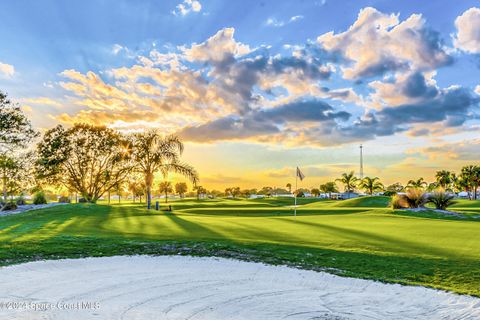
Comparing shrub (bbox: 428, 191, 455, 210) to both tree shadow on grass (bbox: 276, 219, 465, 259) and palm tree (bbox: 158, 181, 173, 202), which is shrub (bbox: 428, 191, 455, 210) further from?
palm tree (bbox: 158, 181, 173, 202)

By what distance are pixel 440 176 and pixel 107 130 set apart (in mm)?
95851

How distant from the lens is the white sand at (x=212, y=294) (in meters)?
6.93

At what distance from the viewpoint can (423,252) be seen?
38.7 feet

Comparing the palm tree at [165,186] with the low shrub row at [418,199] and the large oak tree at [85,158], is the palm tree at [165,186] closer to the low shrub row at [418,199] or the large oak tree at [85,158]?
the large oak tree at [85,158]

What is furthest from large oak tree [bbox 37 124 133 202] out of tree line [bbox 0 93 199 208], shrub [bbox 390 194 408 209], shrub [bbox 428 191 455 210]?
shrub [bbox 428 191 455 210]

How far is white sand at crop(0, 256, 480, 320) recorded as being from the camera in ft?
22.7

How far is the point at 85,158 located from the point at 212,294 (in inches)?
1940

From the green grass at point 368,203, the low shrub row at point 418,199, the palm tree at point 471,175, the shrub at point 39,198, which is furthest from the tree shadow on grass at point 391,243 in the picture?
the palm tree at point 471,175

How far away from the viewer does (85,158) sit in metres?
52.5

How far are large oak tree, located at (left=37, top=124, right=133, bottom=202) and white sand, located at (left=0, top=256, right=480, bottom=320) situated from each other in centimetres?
4178

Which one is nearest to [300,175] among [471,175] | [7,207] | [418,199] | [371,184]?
[418,199]

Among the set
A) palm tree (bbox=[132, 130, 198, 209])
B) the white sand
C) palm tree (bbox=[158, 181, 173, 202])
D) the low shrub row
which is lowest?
the white sand

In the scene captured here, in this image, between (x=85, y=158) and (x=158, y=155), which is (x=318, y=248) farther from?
(x=85, y=158)

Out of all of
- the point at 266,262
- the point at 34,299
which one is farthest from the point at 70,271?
the point at 266,262
